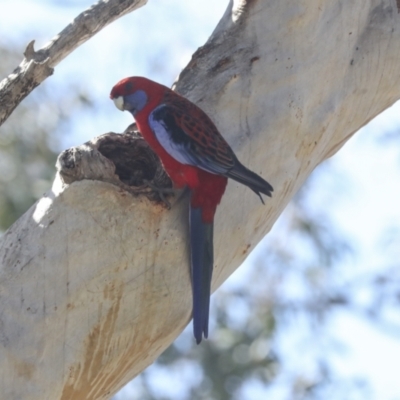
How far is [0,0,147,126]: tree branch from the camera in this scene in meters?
3.02

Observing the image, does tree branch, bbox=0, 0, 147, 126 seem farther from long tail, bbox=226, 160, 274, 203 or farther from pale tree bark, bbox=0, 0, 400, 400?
long tail, bbox=226, 160, 274, 203

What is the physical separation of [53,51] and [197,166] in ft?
2.37

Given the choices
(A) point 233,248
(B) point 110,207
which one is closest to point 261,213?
(A) point 233,248

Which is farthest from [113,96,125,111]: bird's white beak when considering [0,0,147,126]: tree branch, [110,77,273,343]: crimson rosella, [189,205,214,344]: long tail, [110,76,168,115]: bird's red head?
[189,205,214,344]: long tail

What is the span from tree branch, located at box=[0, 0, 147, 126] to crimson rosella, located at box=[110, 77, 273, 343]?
406 mm

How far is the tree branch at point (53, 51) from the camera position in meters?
3.02

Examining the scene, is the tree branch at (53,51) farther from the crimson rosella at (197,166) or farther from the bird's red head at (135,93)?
the crimson rosella at (197,166)

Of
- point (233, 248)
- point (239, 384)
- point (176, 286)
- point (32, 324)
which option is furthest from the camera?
point (239, 384)

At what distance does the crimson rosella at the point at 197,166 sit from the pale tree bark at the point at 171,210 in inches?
2.4

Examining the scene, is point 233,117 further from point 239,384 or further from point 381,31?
point 239,384

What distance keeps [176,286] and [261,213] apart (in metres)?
0.52

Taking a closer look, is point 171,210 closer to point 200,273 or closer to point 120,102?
point 200,273

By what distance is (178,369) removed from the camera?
7.63m

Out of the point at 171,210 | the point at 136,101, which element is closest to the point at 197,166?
the point at 171,210
